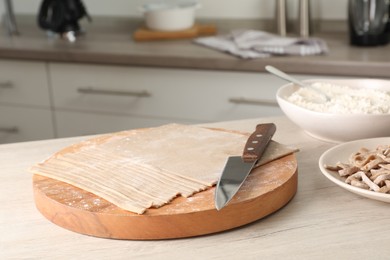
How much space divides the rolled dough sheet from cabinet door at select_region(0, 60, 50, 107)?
1.46 metres

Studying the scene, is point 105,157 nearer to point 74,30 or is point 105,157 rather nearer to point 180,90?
point 180,90

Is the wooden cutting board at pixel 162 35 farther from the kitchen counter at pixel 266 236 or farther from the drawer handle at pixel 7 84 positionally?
the kitchen counter at pixel 266 236

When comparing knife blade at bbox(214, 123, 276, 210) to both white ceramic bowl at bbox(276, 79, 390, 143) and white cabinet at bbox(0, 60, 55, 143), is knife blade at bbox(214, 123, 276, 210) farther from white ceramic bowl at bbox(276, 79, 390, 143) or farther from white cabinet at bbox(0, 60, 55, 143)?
white cabinet at bbox(0, 60, 55, 143)

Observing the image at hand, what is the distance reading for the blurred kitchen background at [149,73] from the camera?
2332mm

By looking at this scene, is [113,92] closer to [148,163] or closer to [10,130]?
[10,130]

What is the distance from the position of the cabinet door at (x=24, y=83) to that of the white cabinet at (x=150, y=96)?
1.9 inches

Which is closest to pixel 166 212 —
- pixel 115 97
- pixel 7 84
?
pixel 115 97

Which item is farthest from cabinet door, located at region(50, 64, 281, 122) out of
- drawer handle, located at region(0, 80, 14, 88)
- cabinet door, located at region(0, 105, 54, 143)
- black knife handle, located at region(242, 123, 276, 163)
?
black knife handle, located at region(242, 123, 276, 163)

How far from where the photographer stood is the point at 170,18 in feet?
8.99

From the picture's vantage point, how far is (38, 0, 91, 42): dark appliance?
2.83m

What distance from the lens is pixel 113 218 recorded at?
956 mm

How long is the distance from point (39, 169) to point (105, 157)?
0.36 feet

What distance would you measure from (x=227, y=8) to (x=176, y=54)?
24.0 inches

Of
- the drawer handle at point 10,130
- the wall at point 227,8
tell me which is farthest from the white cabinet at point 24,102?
the wall at point 227,8
